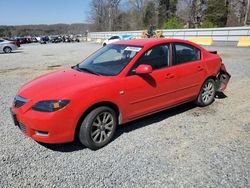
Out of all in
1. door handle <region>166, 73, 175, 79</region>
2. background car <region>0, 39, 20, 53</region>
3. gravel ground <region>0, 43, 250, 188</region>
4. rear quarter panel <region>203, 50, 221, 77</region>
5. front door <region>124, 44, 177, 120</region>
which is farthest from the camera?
background car <region>0, 39, 20, 53</region>

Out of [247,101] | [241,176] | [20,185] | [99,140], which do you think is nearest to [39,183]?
[20,185]

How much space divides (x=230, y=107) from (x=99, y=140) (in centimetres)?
328

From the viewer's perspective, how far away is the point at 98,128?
3.95 m

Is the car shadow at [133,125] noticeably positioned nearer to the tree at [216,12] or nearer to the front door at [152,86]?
the front door at [152,86]

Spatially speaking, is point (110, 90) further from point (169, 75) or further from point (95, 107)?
point (169, 75)

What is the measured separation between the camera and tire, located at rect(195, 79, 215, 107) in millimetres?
5609

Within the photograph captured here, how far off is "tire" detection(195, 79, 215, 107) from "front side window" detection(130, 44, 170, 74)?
1.33 meters

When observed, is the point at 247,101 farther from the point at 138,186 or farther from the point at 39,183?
the point at 39,183

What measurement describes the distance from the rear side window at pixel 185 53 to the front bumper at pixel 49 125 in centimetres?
239

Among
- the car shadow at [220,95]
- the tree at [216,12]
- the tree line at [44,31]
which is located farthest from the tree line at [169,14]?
the car shadow at [220,95]

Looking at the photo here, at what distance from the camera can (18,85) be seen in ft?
28.9

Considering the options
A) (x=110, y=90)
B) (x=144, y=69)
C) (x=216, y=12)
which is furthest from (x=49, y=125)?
(x=216, y=12)

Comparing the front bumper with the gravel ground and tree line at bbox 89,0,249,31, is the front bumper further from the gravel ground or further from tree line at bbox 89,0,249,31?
tree line at bbox 89,0,249,31

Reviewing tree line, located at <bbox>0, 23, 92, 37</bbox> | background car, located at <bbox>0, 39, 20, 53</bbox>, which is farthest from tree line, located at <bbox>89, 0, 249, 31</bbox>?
background car, located at <bbox>0, 39, 20, 53</bbox>
